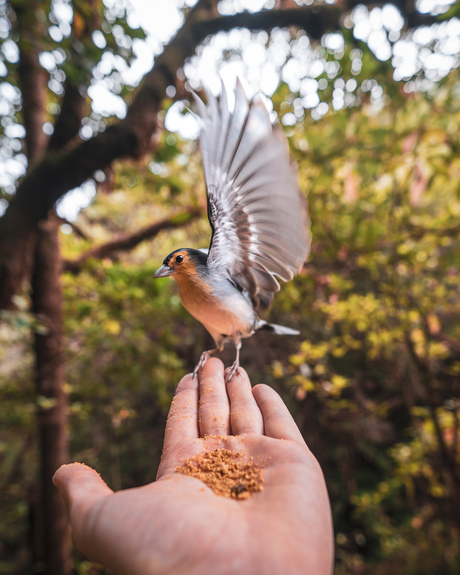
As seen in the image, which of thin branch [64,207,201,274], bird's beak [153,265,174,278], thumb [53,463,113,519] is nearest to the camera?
thumb [53,463,113,519]

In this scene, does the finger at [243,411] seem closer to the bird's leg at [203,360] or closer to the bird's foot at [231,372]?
the bird's foot at [231,372]

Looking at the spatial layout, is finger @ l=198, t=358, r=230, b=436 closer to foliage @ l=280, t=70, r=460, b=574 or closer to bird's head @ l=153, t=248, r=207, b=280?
bird's head @ l=153, t=248, r=207, b=280

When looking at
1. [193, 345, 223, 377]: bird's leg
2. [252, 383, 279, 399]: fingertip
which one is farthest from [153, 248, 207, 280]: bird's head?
[252, 383, 279, 399]: fingertip

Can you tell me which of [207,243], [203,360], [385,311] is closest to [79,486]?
[203,360]

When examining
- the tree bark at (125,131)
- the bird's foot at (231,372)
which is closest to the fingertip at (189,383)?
the bird's foot at (231,372)

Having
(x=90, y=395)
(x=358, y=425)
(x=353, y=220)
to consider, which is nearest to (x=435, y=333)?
(x=358, y=425)

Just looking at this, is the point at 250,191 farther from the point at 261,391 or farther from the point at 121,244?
the point at 121,244

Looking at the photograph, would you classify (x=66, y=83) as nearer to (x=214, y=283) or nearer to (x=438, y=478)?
(x=214, y=283)

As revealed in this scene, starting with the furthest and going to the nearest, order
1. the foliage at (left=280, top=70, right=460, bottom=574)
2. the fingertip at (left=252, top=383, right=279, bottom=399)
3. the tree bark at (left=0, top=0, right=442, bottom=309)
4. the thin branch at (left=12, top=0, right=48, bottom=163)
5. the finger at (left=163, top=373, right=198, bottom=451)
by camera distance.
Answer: the thin branch at (left=12, top=0, right=48, bottom=163) < the foliage at (left=280, top=70, right=460, bottom=574) < the tree bark at (left=0, top=0, right=442, bottom=309) < the fingertip at (left=252, top=383, right=279, bottom=399) < the finger at (left=163, top=373, right=198, bottom=451)
